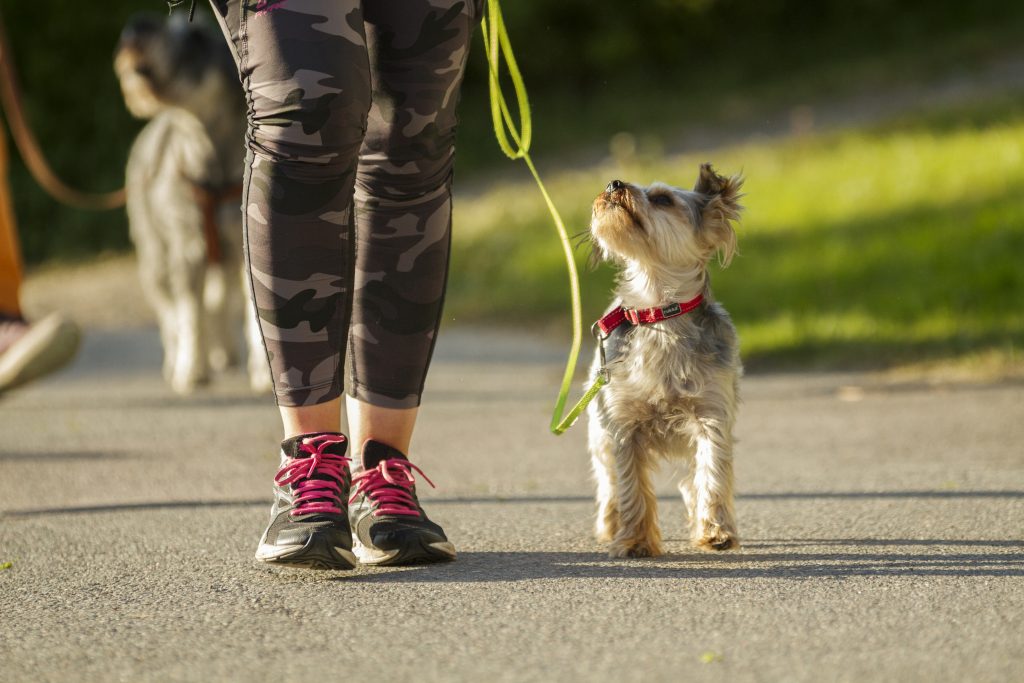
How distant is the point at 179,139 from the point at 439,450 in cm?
319

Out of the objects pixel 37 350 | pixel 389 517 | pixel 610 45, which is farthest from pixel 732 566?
pixel 610 45

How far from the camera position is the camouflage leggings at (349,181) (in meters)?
3.28

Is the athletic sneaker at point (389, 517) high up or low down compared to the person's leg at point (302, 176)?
down

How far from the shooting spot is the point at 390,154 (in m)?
3.54

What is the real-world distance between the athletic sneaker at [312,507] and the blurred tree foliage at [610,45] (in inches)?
795

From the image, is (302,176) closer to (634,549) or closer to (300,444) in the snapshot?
(300,444)

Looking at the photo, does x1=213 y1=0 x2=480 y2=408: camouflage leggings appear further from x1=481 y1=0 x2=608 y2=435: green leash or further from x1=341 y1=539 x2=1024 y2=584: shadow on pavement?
x1=341 y1=539 x2=1024 y2=584: shadow on pavement

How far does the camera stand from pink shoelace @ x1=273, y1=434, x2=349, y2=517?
11.0 ft

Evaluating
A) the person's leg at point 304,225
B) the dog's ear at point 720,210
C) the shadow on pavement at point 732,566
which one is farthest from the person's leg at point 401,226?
the dog's ear at point 720,210

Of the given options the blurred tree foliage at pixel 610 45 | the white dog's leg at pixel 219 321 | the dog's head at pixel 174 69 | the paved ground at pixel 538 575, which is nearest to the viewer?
the paved ground at pixel 538 575

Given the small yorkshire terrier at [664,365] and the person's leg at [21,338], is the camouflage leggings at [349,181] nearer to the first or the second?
the small yorkshire terrier at [664,365]

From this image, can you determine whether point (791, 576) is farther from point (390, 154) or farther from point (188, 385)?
point (188, 385)

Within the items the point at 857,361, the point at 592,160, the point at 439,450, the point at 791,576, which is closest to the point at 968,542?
the point at 791,576

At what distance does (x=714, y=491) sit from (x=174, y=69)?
5.48 metres
